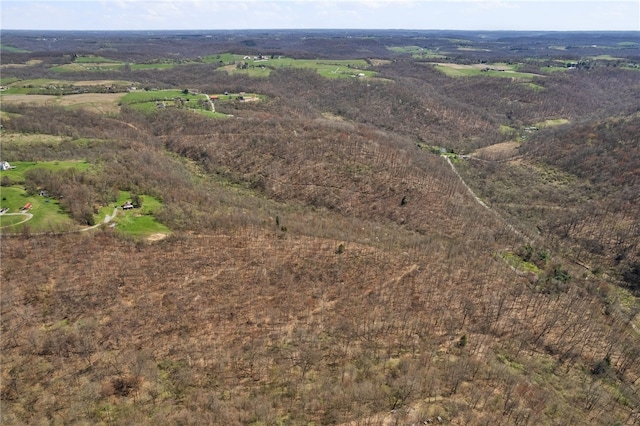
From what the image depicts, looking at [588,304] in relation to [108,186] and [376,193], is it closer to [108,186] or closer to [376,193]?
[376,193]

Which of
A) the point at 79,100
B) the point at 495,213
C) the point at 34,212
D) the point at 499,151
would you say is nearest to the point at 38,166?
the point at 34,212

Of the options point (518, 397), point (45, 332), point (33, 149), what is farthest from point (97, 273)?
point (33, 149)

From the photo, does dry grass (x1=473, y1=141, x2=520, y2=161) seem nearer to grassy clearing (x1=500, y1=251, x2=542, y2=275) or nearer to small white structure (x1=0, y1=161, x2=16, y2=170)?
grassy clearing (x1=500, y1=251, x2=542, y2=275)

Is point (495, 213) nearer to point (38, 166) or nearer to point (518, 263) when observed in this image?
point (518, 263)

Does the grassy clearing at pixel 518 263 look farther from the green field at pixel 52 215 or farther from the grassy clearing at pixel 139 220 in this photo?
the green field at pixel 52 215

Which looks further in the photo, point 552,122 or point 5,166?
point 552,122

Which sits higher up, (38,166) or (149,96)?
(149,96)

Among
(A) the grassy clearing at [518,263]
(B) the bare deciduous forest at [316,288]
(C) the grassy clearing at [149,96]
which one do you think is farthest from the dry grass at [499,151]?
(C) the grassy clearing at [149,96]

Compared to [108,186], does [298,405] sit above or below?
below

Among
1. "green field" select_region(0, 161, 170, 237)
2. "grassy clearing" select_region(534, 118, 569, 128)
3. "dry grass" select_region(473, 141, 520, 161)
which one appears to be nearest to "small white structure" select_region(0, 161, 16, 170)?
"green field" select_region(0, 161, 170, 237)
